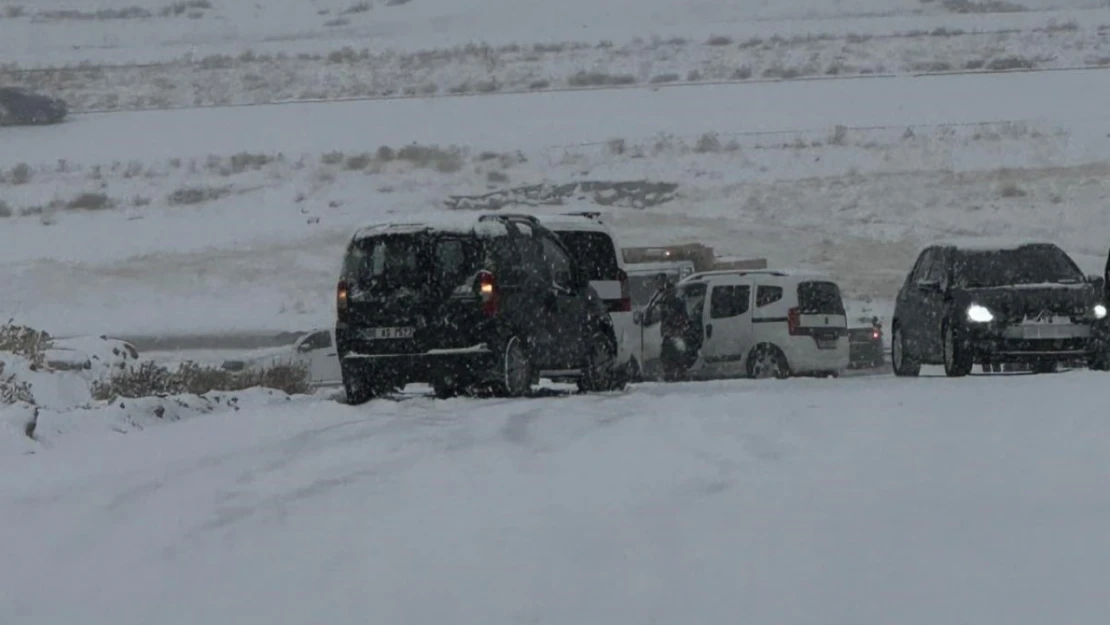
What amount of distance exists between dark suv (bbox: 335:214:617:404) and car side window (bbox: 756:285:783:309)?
642 centimetres

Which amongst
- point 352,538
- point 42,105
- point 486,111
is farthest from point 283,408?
point 42,105

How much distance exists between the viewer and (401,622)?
7312 mm

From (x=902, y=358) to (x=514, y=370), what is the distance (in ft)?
22.1

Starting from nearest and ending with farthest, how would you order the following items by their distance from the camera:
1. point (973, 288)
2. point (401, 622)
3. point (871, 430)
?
point (401, 622)
point (871, 430)
point (973, 288)

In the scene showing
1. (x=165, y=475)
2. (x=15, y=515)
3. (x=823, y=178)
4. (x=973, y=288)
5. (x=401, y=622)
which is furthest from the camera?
(x=823, y=178)

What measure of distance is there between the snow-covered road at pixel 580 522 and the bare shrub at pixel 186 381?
4.82 m

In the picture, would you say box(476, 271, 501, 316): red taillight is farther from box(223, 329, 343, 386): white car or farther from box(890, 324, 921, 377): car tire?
box(223, 329, 343, 386): white car

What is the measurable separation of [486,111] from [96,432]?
45.3m

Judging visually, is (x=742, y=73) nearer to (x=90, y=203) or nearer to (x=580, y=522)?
(x=90, y=203)

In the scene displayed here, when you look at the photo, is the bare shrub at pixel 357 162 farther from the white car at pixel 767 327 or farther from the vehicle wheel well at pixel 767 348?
the vehicle wheel well at pixel 767 348

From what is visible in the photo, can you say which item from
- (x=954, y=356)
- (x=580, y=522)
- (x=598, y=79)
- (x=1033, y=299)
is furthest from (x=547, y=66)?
(x=580, y=522)

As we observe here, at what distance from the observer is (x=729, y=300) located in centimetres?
2372

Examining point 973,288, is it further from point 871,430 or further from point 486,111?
point 486,111

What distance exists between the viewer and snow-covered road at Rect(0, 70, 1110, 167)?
54.2m
